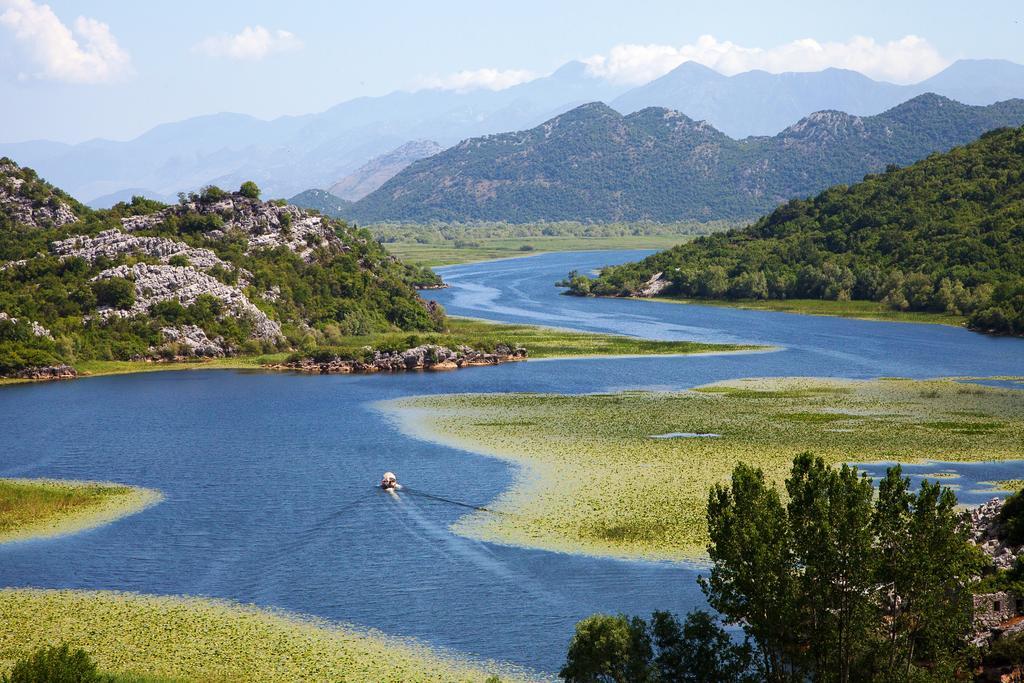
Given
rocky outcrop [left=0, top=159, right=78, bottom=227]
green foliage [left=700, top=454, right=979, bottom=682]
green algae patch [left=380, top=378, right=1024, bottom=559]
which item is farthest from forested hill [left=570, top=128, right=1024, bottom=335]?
green foliage [left=700, top=454, right=979, bottom=682]

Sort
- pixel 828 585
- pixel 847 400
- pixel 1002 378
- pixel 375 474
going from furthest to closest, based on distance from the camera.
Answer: pixel 1002 378
pixel 847 400
pixel 375 474
pixel 828 585

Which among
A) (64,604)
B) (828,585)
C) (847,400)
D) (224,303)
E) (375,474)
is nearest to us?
(828,585)

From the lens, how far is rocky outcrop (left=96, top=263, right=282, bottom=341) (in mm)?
121250

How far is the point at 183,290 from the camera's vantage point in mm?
122938

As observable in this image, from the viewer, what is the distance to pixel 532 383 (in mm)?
100812

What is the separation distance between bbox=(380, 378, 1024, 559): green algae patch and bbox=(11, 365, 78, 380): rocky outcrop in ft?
119

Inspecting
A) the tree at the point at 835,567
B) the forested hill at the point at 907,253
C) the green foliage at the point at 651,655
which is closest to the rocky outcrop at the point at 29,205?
the forested hill at the point at 907,253

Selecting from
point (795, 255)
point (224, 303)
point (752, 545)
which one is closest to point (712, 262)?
point (795, 255)

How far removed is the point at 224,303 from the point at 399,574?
81.3 metres

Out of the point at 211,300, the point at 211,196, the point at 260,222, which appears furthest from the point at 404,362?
the point at 211,196

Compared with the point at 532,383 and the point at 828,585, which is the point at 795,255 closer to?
the point at 532,383

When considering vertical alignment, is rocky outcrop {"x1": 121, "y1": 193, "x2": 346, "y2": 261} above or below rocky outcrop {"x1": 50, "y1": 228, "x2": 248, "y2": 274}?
above

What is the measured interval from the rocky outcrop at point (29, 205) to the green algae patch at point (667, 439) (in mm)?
80493

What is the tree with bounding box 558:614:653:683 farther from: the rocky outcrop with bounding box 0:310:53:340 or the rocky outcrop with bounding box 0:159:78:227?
the rocky outcrop with bounding box 0:159:78:227
